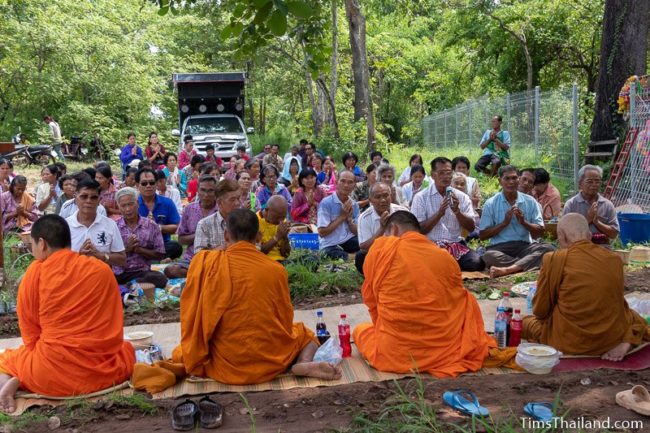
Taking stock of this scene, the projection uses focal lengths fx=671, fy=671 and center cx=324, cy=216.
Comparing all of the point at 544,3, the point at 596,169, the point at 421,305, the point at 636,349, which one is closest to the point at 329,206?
the point at 596,169

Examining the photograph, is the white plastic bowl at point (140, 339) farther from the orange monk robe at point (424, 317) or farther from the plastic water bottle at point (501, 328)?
the plastic water bottle at point (501, 328)

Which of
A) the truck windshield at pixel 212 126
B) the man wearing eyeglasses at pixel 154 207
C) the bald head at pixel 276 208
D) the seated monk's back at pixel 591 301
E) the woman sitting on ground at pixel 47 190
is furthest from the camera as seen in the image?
the truck windshield at pixel 212 126

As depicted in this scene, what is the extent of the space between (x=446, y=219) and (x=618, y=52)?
595 cm

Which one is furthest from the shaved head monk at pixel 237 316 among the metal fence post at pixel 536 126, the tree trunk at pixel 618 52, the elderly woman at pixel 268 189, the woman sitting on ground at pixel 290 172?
the metal fence post at pixel 536 126

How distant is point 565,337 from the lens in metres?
4.96

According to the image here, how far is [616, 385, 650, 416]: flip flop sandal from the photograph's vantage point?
389 cm

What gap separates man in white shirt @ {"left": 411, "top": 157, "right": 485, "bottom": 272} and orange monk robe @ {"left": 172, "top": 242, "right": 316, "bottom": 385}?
336 centimetres

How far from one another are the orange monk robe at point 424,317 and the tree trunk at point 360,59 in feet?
43.2

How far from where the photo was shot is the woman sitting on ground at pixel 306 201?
9.83 metres

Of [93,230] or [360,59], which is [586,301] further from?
[360,59]

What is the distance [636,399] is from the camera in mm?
3955

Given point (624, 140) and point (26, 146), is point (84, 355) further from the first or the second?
point (26, 146)

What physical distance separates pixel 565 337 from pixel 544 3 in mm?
16257

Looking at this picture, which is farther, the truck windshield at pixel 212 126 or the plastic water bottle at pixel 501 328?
the truck windshield at pixel 212 126
